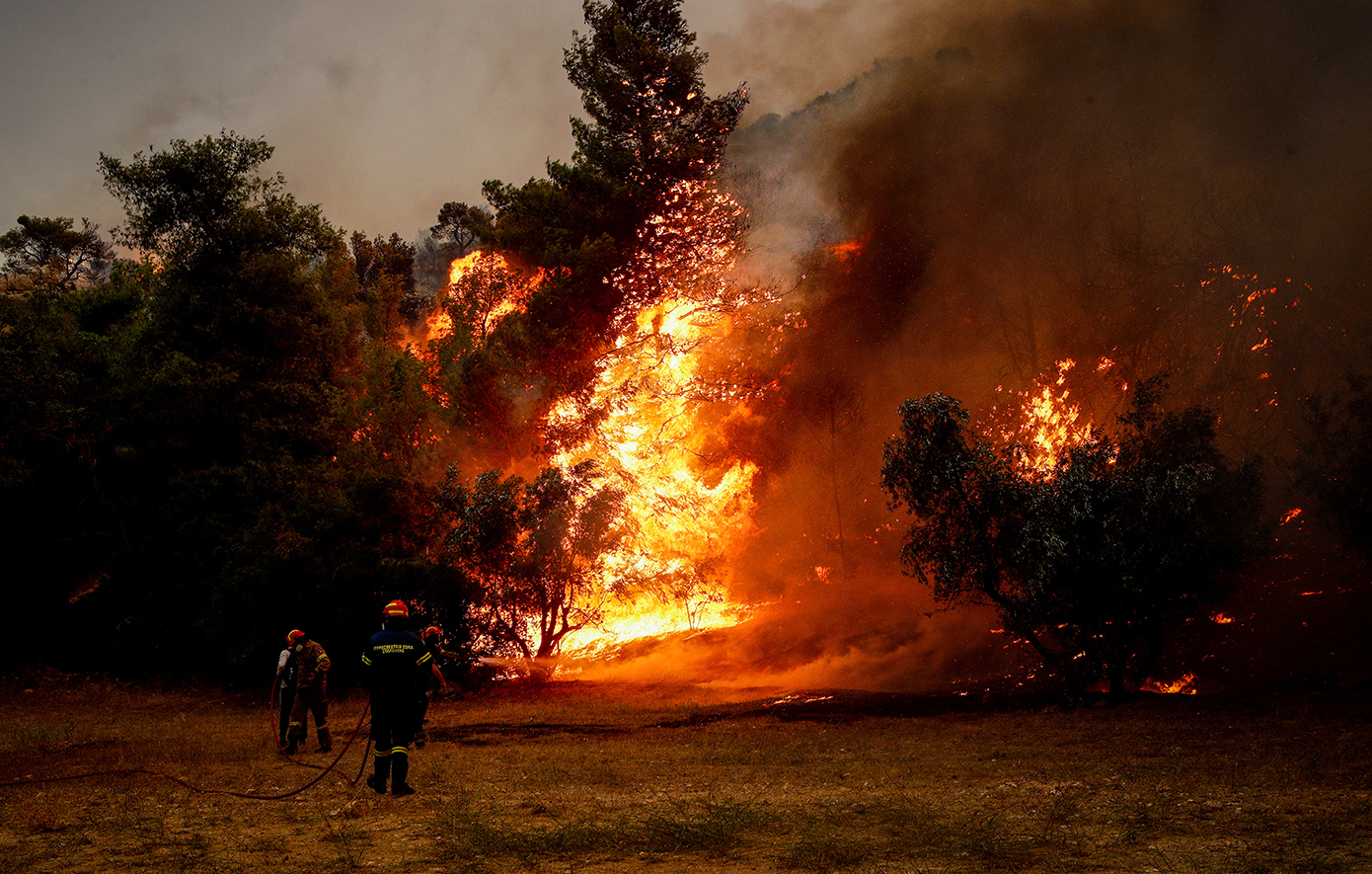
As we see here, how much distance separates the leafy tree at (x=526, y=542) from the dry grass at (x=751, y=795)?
18.3ft

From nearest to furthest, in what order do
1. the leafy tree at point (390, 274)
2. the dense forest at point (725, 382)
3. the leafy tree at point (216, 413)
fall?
the dense forest at point (725, 382) < the leafy tree at point (216, 413) < the leafy tree at point (390, 274)

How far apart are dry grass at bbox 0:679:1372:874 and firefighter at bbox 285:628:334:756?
394mm

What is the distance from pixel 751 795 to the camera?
11781 millimetres

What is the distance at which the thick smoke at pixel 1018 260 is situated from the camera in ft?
92.0

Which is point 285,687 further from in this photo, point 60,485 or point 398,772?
point 60,485

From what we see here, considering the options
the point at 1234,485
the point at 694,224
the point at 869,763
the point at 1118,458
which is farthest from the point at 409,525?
the point at 1234,485

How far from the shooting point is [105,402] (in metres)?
31.6

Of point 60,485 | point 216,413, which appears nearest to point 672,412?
point 216,413

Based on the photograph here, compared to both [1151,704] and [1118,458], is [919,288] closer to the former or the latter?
[1118,458]

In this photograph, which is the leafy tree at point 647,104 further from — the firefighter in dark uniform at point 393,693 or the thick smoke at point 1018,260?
the firefighter in dark uniform at point 393,693

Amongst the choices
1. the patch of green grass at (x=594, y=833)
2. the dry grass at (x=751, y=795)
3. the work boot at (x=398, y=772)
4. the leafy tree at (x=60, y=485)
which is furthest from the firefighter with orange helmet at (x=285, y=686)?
the leafy tree at (x=60, y=485)

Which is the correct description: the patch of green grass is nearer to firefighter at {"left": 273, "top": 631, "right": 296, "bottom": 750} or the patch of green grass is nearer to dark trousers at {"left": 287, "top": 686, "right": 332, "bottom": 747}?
dark trousers at {"left": 287, "top": 686, "right": 332, "bottom": 747}

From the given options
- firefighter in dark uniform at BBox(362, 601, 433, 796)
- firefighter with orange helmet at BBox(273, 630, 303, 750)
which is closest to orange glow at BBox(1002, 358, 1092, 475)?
firefighter with orange helmet at BBox(273, 630, 303, 750)

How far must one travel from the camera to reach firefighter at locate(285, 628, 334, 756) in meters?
15.7
